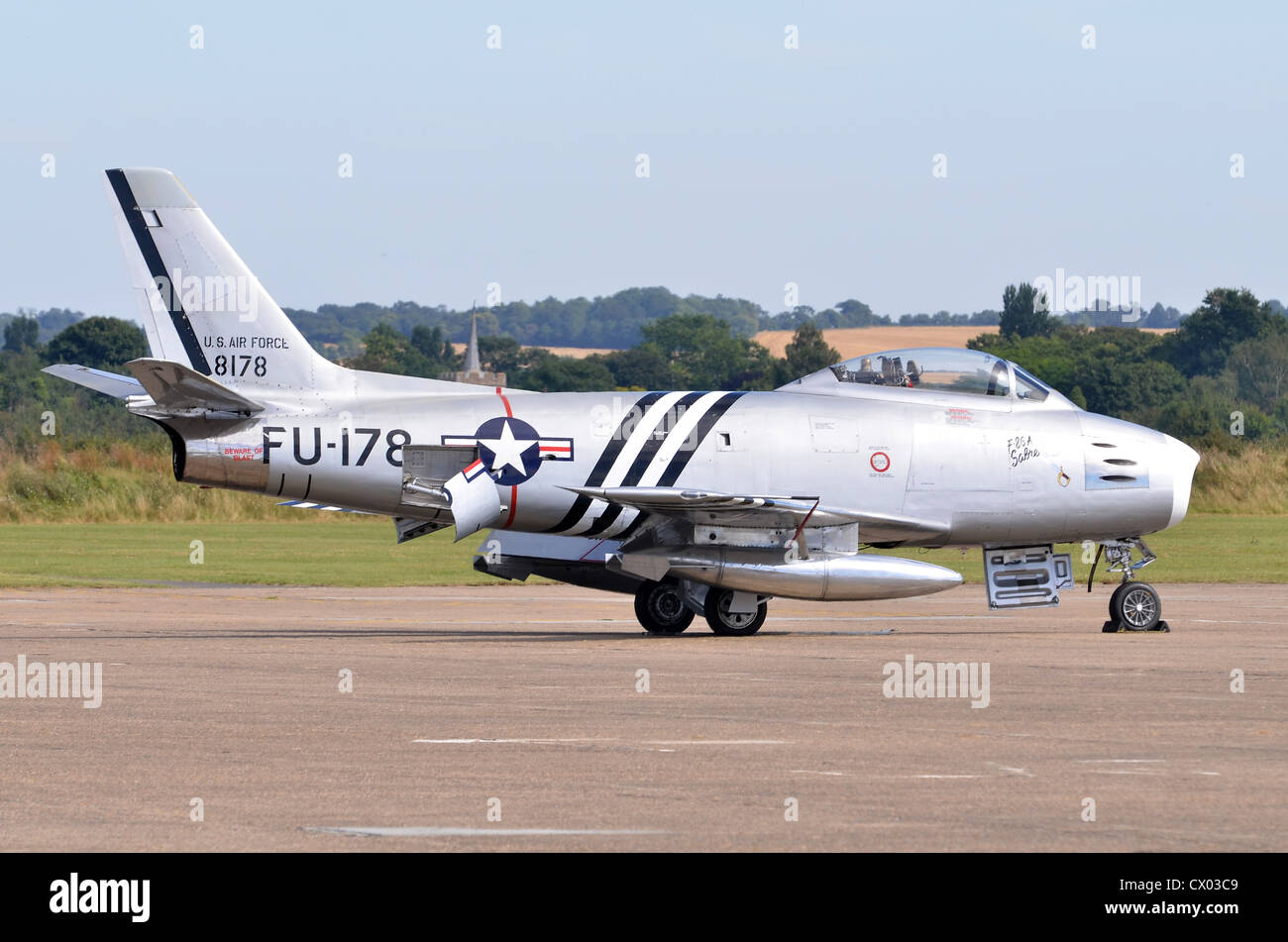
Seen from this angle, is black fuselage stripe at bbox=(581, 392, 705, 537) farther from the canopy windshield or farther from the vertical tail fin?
the vertical tail fin

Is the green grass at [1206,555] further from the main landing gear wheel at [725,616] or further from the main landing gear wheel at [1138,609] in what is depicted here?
the main landing gear wheel at [725,616]

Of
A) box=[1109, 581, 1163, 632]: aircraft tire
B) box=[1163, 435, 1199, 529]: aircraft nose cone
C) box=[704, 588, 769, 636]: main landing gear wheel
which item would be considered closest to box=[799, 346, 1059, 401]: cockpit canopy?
box=[1163, 435, 1199, 529]: aircraft nose cone

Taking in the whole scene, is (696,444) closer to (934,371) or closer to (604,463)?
(604,463)

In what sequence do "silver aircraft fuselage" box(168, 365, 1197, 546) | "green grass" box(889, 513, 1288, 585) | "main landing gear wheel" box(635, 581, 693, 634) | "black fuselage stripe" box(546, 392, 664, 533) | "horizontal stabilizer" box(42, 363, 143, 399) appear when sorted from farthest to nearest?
1. "green grass" box(889, 513, 1288, 585)
2. "main landing gear wheel" box(635, 581, 693, 634)
3. "horizontal stabilizer" box(42, 363, 143, 399)
4. "black fuselage stripe" box(546, 392, 664, 533)
5. "silver aircraft fuselage" box(168, 365, 1197, 546)

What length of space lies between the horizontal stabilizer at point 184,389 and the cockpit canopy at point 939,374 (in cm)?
728

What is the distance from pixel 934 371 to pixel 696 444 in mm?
3309

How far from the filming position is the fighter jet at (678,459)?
2162 centimetres

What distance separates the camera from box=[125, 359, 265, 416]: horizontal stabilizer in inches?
804

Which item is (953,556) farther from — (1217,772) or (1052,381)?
(1052,381)

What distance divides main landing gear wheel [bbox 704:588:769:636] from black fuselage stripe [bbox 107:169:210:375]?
6.80 metres

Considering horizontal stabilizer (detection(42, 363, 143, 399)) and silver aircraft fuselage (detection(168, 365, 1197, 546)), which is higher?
horizontal stabilizer (detection(42, 363, 143, 399))

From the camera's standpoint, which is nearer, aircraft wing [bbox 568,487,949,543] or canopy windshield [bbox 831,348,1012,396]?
aircraft wing [bbox 568,487,949,543]

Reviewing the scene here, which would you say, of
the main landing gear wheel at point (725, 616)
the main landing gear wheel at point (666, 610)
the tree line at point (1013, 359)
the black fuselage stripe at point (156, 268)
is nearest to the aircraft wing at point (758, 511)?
the main landing gear wheel at point (725, 616)

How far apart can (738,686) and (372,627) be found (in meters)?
9.18
